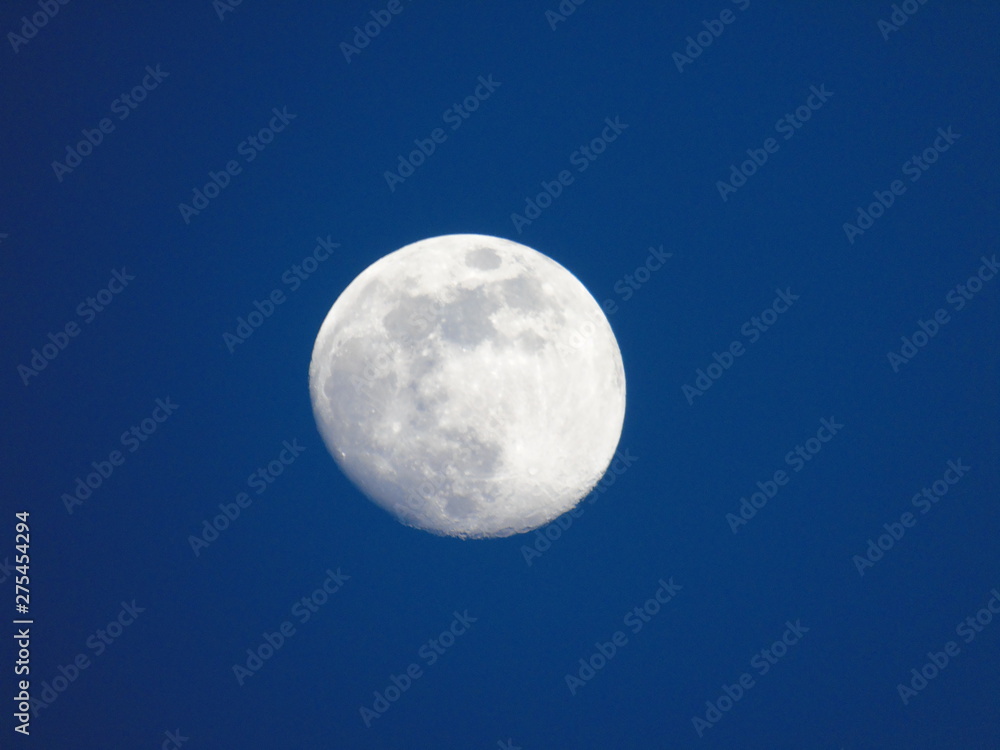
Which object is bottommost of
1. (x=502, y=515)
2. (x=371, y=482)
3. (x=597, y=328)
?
(x=371, y=482)

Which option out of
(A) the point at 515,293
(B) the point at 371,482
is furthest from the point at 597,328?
(B) the point at 371,482

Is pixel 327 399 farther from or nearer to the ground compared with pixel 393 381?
nearer to the ground

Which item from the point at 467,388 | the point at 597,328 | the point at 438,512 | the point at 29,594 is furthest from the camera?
the point at 29,594

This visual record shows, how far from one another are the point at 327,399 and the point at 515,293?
7.51ft

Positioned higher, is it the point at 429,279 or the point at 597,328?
the point at 597,328

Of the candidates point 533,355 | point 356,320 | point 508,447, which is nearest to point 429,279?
point 356,320

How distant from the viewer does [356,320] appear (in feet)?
22.6

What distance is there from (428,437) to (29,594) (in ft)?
22.2

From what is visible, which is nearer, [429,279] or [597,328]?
[429,279]

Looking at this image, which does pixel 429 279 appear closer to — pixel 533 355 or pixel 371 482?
pixel 533 355

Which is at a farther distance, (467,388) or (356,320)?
(356,320)

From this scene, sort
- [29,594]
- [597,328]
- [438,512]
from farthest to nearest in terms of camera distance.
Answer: [29,594] → [597,328] → [438,512]

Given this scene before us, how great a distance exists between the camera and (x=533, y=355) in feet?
21.1

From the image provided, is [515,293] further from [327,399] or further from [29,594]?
[29,594]
